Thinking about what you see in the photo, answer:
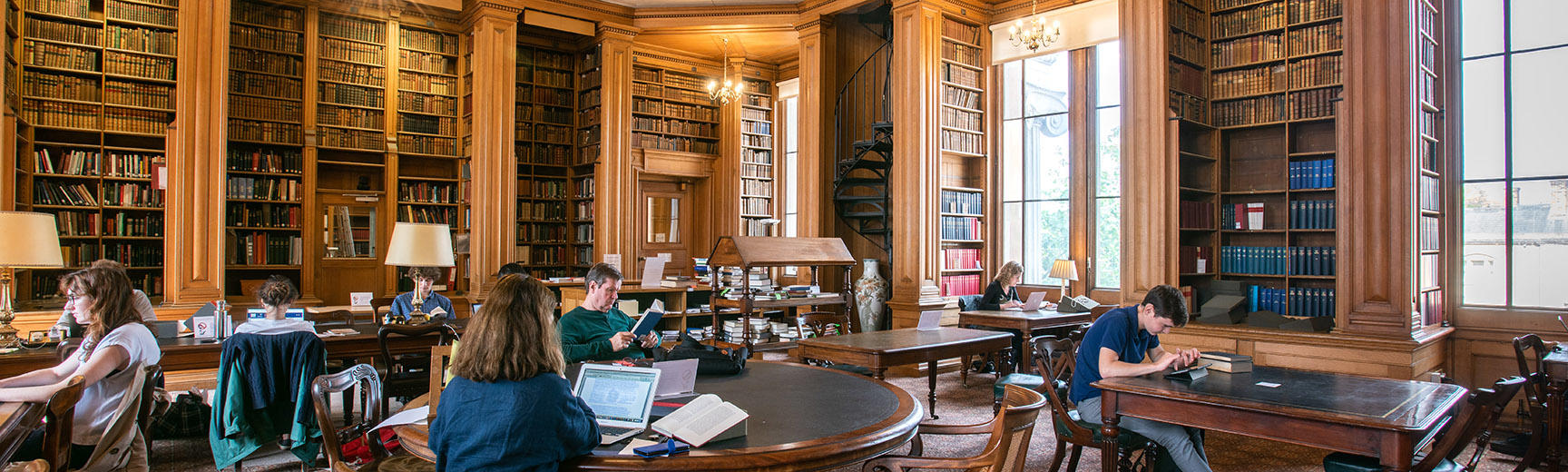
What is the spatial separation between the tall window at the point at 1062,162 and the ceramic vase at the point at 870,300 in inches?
59.6

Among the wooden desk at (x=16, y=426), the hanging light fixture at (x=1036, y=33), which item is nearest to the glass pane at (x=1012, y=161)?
the hanging light fixture at (x=1036, y=33)

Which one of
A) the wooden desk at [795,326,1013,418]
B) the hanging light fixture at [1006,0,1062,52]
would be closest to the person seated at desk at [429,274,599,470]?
the wooden desk at [795,326,1013,418]

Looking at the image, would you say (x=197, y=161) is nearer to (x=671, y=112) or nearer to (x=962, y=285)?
(x=671, y=112)

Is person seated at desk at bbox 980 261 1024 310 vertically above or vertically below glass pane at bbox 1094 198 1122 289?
below

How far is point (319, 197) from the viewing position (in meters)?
8.88

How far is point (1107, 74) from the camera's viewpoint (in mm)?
8070

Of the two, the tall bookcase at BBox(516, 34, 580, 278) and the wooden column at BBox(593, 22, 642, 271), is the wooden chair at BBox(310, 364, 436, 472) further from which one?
the tall bookcase at BBox(516, 34, 580, 278)

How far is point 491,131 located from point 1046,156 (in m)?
5.66

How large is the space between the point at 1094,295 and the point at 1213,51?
241cm

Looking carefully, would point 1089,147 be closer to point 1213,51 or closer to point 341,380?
point 1213,51

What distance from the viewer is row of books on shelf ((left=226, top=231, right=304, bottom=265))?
8.36 m

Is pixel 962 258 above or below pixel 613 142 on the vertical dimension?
below

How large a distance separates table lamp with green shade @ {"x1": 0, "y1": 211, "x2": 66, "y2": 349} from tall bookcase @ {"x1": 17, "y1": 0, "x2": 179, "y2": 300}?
3429mm

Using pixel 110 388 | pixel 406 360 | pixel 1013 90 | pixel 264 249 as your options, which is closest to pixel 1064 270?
pixel 1013 90
